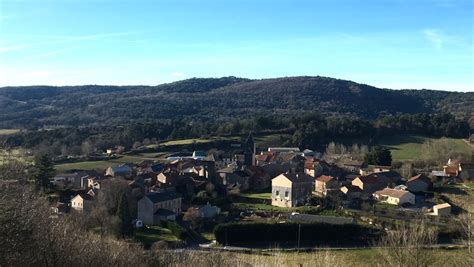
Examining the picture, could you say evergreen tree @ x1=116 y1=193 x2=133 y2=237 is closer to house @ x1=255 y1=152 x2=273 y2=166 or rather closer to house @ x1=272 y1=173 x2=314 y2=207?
house @ x1=272 y1=173 x2=314 y2=207

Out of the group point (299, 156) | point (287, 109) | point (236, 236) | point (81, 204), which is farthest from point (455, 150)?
point (287, 109)

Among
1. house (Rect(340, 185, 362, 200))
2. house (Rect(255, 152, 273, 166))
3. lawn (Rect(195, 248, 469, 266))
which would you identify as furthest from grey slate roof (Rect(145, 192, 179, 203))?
house (Rect(255, 152, 273, 166))

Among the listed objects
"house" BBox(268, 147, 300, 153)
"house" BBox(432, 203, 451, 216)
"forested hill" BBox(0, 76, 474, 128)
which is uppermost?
"forested hill" BBox(0, 76, 474, 128)

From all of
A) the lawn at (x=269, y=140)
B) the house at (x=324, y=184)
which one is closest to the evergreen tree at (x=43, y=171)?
the house at (x=324, y=184)

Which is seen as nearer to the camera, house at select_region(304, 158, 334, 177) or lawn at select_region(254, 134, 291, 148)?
house at select_region(304, 158, 334, 177)

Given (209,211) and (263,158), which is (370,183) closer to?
(209,211)

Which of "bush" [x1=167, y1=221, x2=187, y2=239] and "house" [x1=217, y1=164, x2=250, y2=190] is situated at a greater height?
"house" [x1=217, y1=164, x2=250, y2=190]

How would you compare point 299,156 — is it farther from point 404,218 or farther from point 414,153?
point 404,218
